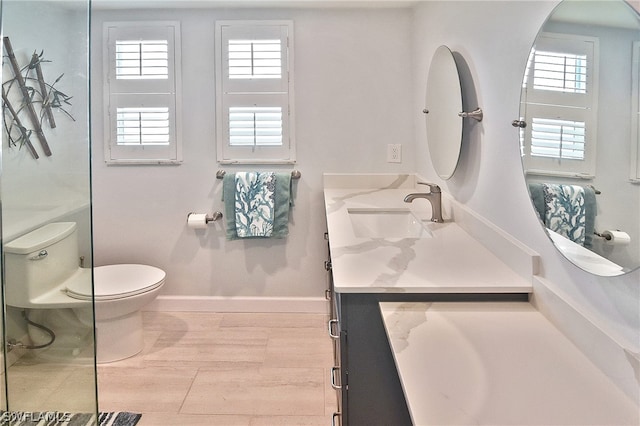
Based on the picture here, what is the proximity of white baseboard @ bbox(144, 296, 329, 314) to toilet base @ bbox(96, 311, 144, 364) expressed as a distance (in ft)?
1.97

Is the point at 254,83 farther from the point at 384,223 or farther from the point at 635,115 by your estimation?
the point at 635,115

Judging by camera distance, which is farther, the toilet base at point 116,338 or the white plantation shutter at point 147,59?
the white plantation shutter at point 147,59

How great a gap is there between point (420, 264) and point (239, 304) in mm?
2010

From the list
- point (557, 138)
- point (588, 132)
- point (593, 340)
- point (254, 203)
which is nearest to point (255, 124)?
point (254, 203)

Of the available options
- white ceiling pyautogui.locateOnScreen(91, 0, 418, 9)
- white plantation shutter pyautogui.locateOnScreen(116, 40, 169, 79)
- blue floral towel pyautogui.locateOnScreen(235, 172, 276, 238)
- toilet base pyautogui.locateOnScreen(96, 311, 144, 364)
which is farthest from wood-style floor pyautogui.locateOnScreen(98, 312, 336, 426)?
white ceiling pyautogui.locateOnScreen(91, 0, 418, 9)

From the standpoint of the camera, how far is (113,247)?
10.4 feet

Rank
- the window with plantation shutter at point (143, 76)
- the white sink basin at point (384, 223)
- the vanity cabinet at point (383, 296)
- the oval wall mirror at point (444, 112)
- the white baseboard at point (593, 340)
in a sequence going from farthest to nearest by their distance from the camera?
the window with plantation shutter at point (143, 76) < the white sink basin at point (384, 223) < the oval wall mirror at point (444, 112) < the vanity cabinet at point (383, 296) < the white baseboard at point (593, 340)

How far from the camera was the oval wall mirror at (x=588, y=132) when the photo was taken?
88 centimetres

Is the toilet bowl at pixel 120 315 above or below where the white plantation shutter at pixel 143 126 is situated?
below

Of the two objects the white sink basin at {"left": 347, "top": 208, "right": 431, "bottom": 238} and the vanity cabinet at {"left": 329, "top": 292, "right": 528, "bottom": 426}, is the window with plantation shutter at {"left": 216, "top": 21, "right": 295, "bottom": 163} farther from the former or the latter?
the vanity cabinet at {"left": 329, "top": 292, "right": 528, "bottom": 426}

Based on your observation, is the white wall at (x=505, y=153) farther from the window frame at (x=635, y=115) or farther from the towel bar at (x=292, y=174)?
the towel bar at (x=292, y=174)

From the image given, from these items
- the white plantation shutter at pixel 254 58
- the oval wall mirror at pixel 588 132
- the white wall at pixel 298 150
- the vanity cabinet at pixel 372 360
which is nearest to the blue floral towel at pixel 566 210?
the oval wall mirror at pixel 588 132

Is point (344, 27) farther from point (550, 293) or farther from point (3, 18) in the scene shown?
point (550, 293)

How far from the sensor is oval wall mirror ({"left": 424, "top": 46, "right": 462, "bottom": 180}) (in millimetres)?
2004
